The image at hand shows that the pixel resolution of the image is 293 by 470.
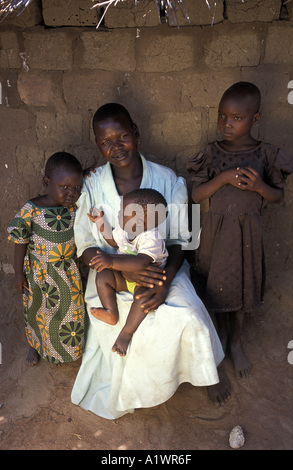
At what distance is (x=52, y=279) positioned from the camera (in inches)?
100

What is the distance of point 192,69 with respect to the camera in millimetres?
2787

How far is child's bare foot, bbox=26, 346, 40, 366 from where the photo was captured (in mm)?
2735

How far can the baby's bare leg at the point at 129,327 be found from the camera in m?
2.22

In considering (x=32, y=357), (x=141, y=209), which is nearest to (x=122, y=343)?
(x=141, y=209)

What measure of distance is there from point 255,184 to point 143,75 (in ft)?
3.68

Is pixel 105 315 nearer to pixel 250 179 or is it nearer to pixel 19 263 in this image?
pixel 19 263

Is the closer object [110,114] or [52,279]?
[110,114]

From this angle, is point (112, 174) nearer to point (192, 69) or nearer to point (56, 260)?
point (56, 260)

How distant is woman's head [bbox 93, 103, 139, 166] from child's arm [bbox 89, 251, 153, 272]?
550mm
